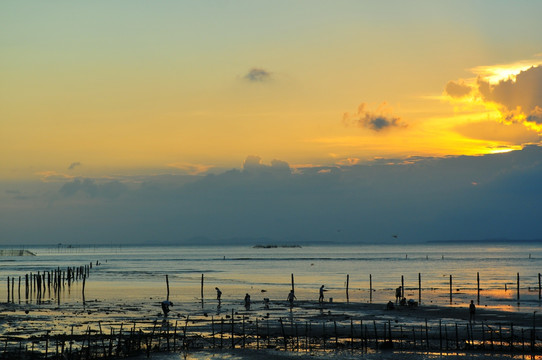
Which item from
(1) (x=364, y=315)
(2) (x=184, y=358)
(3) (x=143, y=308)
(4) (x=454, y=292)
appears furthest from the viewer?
(4) (x=454, y=292)

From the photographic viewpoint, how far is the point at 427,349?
114 ft

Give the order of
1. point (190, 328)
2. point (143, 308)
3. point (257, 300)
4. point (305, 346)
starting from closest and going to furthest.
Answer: point (305, 346), point (190, 328), point (143, 308), point (257, 300)

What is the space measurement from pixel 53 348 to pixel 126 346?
155 inches

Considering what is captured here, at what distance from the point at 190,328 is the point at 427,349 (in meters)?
15.3

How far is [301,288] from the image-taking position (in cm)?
8181

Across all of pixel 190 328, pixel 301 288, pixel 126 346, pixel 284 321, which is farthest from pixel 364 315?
pixel 301 288

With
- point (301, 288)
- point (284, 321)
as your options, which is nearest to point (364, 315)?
point (284, 321)

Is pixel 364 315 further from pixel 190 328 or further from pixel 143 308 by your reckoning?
pixel 143 308

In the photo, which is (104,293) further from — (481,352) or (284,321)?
(481,352)

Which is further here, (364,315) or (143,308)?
(143,308)

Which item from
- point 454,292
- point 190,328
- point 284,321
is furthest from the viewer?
point 454,292

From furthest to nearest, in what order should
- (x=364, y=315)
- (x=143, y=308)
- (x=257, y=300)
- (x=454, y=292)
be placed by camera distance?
(x=454, y=292), (x=257, y=300), (x=143, y=308), (x=364, y=315)

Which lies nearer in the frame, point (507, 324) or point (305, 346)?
point (305, 346)

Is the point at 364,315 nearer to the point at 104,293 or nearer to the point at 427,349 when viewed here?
the point at 427,349
